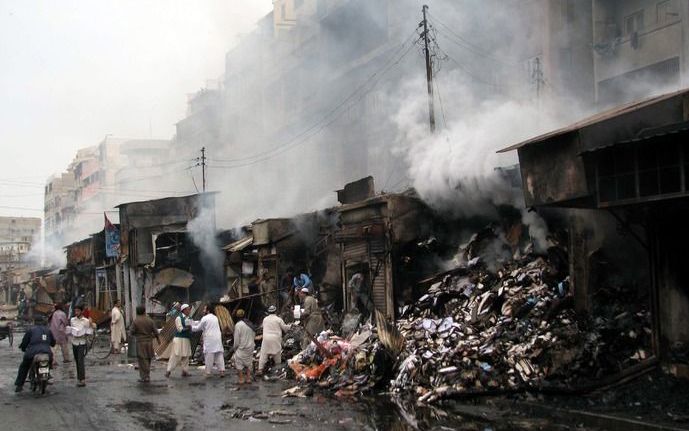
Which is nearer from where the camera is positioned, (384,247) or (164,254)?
(384,247)

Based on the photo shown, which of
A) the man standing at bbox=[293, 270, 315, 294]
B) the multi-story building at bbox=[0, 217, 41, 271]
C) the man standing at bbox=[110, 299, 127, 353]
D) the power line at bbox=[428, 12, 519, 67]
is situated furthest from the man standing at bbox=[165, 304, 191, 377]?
the multi-story building at bbox=[0, 217, 41, 271]

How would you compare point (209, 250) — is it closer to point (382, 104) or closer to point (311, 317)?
point (311, 317)

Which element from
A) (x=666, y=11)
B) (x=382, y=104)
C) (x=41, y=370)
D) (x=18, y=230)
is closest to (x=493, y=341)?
(x=41, y=370)

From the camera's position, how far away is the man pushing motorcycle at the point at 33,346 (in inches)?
496

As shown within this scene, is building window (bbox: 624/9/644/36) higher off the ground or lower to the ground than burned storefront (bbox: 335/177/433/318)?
higher

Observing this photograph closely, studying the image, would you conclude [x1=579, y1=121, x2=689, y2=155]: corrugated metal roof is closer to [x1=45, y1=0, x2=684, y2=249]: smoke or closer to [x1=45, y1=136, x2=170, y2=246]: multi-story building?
[x1=45, y1=0, x2=684, y2=249]: smoke

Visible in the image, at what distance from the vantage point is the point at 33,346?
496 inches

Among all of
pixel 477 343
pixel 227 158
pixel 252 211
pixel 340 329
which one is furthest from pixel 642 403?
pixel 227 158

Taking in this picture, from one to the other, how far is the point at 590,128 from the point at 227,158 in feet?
174

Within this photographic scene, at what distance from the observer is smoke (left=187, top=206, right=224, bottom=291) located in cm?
2886

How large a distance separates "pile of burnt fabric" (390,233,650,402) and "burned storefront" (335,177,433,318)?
6.82ft

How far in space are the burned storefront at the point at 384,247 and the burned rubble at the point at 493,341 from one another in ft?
4.31

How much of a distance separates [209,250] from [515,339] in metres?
19.0

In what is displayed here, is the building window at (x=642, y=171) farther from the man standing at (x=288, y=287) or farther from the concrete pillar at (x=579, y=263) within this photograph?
the man standing at (x=288, y=287)
